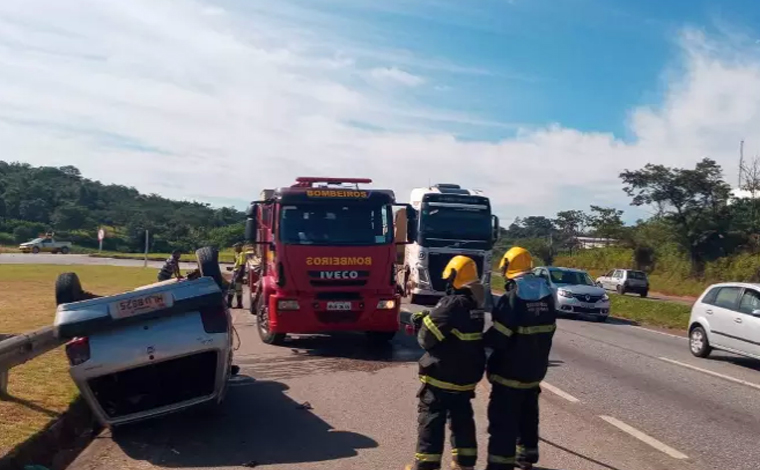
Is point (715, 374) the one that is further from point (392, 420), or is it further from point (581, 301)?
point (581, 301)

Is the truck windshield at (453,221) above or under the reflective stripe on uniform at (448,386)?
above

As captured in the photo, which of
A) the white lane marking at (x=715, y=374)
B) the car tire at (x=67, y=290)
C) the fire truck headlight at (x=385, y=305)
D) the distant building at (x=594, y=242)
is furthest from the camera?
the distant building at (x=594, y=242)

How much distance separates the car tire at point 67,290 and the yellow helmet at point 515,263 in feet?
15.4

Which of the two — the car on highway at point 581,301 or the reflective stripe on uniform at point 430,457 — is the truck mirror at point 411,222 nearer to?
the reflective stripe on uniform at point 430,457

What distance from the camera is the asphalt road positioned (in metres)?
7.02

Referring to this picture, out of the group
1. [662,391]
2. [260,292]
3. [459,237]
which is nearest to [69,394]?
[260,292]

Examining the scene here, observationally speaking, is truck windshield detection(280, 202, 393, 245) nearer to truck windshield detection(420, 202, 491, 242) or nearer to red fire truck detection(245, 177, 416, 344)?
red fire truck detection(245, 177, 416, 344)

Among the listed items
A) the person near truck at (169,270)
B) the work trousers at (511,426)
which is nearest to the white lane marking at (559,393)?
the work trousers at (511,426)

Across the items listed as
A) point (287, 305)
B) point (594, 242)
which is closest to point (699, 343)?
point (287, 305)

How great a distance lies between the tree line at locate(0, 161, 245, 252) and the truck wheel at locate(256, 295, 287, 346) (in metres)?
36.3

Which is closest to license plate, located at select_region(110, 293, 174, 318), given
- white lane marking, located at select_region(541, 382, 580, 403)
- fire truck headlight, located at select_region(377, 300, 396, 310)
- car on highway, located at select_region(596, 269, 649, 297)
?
white lane marking, located at select_region(541, 382, 580, 403)

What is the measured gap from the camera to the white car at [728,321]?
13742 mm

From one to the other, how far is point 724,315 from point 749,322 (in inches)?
31.0

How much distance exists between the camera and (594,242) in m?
75.5
